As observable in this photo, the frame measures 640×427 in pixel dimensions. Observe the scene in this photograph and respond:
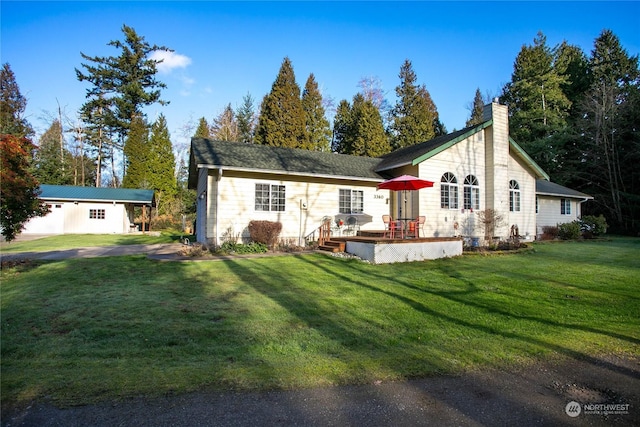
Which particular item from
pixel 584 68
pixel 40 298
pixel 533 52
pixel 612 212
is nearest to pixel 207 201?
pixel 40 298

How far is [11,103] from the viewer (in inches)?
1724

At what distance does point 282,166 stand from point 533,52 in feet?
126

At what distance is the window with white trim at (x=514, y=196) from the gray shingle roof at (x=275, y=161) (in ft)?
24.9

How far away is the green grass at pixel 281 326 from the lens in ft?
11.5

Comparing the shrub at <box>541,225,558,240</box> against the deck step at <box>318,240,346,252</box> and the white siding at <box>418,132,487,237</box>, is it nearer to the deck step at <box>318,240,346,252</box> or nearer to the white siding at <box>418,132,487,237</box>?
the white siding at <box>418,132,487,237</box>

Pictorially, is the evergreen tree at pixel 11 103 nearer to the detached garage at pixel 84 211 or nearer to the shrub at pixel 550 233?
the detached garage at pixel 84 211

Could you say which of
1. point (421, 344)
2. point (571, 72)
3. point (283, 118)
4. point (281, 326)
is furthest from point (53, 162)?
point (571, 72)

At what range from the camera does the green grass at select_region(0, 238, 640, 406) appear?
350cm

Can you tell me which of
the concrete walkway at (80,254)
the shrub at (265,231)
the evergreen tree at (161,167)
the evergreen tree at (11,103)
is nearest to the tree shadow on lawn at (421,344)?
the shrub at (265,231)

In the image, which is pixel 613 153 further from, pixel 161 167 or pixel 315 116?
pixel 161 167

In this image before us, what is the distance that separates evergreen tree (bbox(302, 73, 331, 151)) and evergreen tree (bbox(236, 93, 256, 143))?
8433mm

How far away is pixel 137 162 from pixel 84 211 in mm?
9815

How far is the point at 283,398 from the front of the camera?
3.04 meters

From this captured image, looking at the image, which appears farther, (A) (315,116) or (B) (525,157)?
(A) (315,116)
